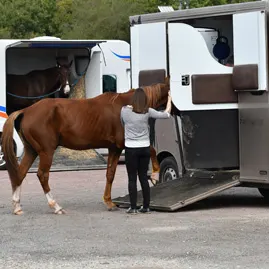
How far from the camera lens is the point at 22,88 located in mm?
22453

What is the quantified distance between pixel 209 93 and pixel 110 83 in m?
10.4

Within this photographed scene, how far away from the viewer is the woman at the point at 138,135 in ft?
41.3

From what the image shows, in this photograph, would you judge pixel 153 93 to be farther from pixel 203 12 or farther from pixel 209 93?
pixel 203 12

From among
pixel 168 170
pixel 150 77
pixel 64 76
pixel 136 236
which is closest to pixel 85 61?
pixel 64 76

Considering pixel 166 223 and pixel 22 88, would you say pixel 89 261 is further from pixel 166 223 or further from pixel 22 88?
pixel 22 88

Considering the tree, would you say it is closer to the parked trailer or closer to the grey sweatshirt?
the parked trailer

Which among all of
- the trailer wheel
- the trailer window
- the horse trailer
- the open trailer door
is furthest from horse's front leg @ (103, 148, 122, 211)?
the trailer window

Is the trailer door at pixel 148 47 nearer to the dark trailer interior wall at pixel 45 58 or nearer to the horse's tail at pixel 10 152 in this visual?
the horse's tail at pixel 10 152

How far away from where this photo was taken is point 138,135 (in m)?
12.6

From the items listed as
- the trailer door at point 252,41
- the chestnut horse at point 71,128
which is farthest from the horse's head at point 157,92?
the trailer door at point 252,41

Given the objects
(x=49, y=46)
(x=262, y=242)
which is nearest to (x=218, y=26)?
(x=262, y=242)

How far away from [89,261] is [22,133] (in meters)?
4.73

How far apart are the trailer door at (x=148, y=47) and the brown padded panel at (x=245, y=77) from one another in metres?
1.39

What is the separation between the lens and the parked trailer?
1258cm
